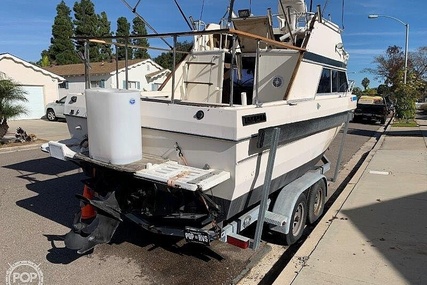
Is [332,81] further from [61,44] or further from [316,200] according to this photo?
[61,44]

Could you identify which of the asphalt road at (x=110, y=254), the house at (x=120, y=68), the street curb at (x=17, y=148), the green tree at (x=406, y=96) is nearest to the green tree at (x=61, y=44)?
the house at (x=120, y=68)

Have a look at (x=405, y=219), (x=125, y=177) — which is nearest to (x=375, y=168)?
(x=405, y=219)

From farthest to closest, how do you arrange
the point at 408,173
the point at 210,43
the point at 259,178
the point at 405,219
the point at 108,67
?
the point at 108,67
the point at 408,173
the point at 210,43
the point at 405,219
the point at 259,178

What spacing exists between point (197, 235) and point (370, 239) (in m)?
2.55

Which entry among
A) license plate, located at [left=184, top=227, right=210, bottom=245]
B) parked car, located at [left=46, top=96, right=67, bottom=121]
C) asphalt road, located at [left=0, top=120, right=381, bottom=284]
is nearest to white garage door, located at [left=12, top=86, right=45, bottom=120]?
parked car, located at [left=46, top=96, right=67, bottom=121]

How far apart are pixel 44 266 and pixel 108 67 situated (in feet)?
80.4

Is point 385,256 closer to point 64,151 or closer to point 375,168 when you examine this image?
point 64,151

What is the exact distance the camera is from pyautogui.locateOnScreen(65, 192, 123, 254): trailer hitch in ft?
12.5

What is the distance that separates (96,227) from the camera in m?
3.87

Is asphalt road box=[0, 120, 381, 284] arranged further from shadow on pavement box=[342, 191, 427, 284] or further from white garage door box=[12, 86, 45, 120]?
white garage door box=[12, 86, 45, 120]

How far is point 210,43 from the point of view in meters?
6.60

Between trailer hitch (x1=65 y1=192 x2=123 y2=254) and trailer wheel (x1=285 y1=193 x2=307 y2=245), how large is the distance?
7.44 ft

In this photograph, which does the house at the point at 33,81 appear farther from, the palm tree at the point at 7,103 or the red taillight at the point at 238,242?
the red taillight at the point at 238,242

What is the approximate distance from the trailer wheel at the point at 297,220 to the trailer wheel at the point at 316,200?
10.1 inches
